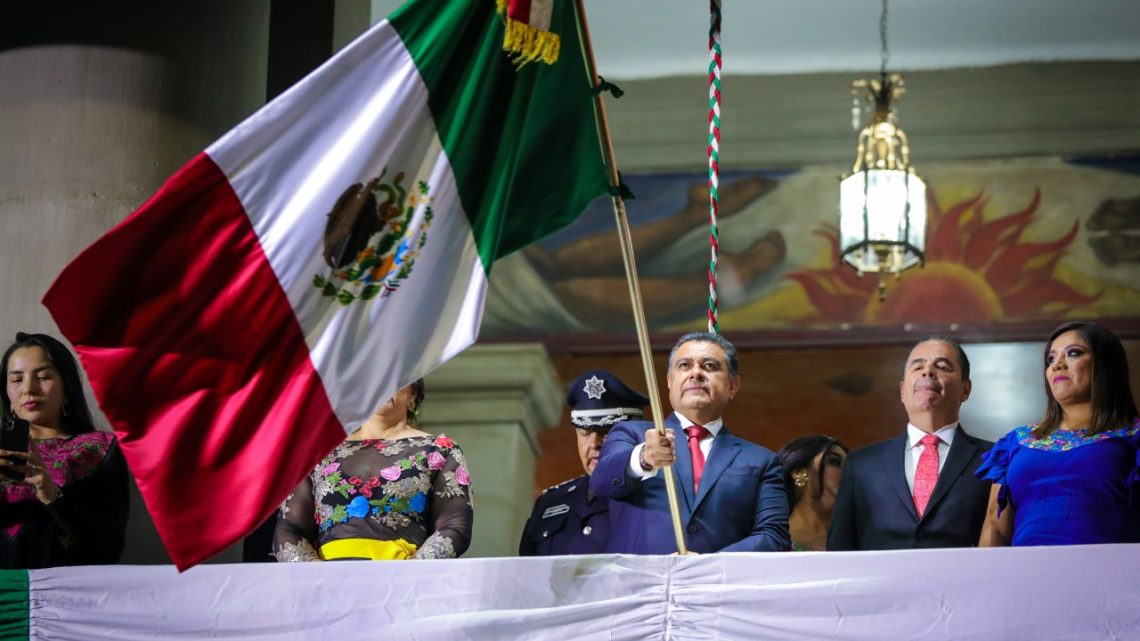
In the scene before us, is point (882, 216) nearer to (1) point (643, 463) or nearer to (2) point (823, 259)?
(2) point (823, 259)

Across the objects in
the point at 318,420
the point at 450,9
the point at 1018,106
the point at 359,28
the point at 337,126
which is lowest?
the point at 318,420

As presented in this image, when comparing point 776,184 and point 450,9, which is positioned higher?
point 776,184

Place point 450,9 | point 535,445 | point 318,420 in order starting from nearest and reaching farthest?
1. point 318,420
2. point 450,9
3. point 535,445

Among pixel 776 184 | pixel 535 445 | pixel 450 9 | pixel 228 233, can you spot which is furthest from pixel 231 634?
pixel 776 184

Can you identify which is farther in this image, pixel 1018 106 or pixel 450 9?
pixel 1018 106

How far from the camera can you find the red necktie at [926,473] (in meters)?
4.71

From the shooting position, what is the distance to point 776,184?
10625 mm

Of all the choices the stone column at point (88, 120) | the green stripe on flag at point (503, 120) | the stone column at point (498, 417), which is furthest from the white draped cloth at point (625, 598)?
the stone column at point (498, 417)

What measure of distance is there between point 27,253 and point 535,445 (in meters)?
4.73

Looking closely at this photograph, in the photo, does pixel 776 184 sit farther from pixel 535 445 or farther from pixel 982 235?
pixel 535 445

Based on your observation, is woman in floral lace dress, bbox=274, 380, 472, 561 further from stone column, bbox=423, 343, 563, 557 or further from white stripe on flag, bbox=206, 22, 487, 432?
stone column, bbox=423, 343, 563, 557

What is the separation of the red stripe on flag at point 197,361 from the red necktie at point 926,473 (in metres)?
1.57

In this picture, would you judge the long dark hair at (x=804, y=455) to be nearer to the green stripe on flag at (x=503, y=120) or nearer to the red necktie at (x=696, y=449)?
the red necktie at (x=696, y=449)

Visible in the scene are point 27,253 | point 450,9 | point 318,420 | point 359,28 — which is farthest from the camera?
point 359,28
